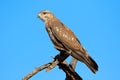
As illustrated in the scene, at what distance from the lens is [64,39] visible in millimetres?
10781

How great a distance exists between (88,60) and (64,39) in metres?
1.51

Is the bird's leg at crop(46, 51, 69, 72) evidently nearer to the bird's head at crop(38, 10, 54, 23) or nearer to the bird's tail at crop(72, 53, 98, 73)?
the bird's tail at crop(72, 53, 98, 73)

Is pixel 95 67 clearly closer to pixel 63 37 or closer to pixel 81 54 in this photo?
pixel 81 54

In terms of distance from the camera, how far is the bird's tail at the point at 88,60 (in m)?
9.23

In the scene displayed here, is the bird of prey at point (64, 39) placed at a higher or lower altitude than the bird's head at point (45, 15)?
lower

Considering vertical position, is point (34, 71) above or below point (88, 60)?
above

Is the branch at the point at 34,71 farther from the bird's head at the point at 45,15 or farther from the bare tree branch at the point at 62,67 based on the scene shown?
the bird's head at the point at 45,15

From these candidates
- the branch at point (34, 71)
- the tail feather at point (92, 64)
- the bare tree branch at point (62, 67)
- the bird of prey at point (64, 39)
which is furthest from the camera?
the bird of prey at point (64, 39)

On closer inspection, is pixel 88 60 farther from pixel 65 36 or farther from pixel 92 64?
pixel 65 36

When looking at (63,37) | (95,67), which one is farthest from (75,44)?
(95,67)

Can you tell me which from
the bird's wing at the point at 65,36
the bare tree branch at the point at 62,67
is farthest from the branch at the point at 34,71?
the bird's wing at the point at 65,36

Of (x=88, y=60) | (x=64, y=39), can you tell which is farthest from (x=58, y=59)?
(x=64, y=39)

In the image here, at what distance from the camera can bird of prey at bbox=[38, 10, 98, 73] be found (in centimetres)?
971

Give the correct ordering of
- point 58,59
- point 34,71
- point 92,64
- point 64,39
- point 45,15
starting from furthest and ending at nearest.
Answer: point 45,15 < point 64,39 < point 58,59 < point 92,64 < point 34,71
